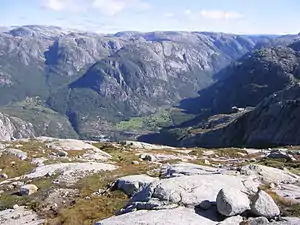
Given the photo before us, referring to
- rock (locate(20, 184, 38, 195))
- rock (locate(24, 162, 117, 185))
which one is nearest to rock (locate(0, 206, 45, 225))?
rock (locate(20, 184, 38, 195))

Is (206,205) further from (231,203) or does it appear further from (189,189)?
(189,189)

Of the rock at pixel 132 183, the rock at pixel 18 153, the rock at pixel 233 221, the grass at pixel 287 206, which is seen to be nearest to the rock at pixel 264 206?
the grass at pixel 287 206

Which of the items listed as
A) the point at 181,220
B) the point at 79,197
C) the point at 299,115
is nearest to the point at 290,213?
the point at 181,220

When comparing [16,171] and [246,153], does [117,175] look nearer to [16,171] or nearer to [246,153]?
[16,171]

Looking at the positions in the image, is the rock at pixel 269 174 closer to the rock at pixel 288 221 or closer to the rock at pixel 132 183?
the rock at pixel 132 183

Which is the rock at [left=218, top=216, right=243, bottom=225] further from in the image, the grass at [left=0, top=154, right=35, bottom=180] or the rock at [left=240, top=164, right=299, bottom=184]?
the grass at [left=0, top=154, right=35, bottom=180]
